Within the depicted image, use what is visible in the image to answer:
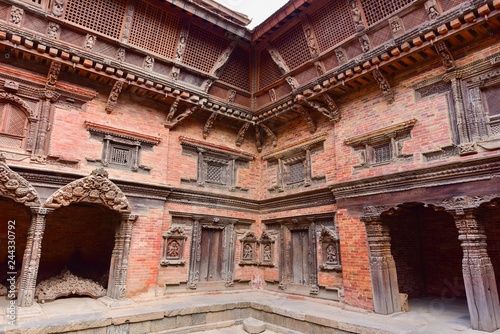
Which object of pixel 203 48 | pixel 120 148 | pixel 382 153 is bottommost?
pixel 382 153

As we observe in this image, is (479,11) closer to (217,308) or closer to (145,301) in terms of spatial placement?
(217,308)

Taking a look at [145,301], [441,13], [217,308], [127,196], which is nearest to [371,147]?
[441,13]

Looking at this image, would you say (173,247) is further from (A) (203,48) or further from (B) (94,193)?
(A) (203,48)

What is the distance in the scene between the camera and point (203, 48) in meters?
10.5

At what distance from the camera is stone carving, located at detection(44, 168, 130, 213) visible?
7695 mm

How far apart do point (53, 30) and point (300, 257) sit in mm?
9471

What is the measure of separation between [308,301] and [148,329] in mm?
4536

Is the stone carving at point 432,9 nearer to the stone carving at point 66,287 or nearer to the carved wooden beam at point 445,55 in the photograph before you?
the carved wooden beam at point 445,55

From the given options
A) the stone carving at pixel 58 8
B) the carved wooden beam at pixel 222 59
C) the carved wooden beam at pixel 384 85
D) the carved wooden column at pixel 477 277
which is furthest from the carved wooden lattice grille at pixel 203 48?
the carved wooden column at pixel 477 277

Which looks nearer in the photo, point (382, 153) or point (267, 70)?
point (382, 153)

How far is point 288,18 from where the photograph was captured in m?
10.0

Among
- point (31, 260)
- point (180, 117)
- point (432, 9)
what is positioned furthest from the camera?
point (180, 117)

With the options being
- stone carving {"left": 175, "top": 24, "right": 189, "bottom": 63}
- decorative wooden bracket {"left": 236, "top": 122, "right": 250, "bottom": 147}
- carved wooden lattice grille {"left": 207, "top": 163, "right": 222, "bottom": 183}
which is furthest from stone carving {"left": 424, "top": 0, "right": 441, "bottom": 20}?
carved wooden lattice grille {"left": 207, "top": 163, "right": 222, "bottom": 183}

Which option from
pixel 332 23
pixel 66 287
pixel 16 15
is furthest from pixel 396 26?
pixel 66 287
